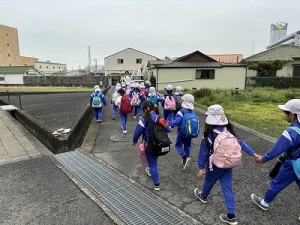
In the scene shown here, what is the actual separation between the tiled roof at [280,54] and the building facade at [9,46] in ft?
182

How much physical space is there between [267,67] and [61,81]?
32.9 meters

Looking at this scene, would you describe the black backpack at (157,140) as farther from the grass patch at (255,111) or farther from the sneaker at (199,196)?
the grass patch at (255,111)

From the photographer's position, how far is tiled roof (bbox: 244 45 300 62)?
2739cm

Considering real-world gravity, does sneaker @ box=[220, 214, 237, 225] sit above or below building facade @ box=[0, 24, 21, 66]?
below

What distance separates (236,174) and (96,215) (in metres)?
2.65

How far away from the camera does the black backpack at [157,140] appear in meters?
3.30

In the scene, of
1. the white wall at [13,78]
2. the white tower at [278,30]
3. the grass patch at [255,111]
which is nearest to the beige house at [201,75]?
the grass patch at [255,111]

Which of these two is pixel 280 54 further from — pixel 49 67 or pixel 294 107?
pixel 49 67

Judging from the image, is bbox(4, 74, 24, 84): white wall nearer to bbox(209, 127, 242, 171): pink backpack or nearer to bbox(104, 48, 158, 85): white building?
bbox(104, 48, 158, 85): white building

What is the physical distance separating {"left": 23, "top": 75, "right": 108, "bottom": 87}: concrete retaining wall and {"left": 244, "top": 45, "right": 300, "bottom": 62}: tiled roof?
25.1 metres

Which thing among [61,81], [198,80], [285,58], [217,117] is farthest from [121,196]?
[61,81]

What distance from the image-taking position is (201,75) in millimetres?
23688

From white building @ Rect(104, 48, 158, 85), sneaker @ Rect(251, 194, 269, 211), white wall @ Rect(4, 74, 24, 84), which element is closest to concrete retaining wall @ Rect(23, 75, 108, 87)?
white wall @ Rect(4, 74, 24, 84)

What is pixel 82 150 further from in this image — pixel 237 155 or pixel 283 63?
pixel 283 63
